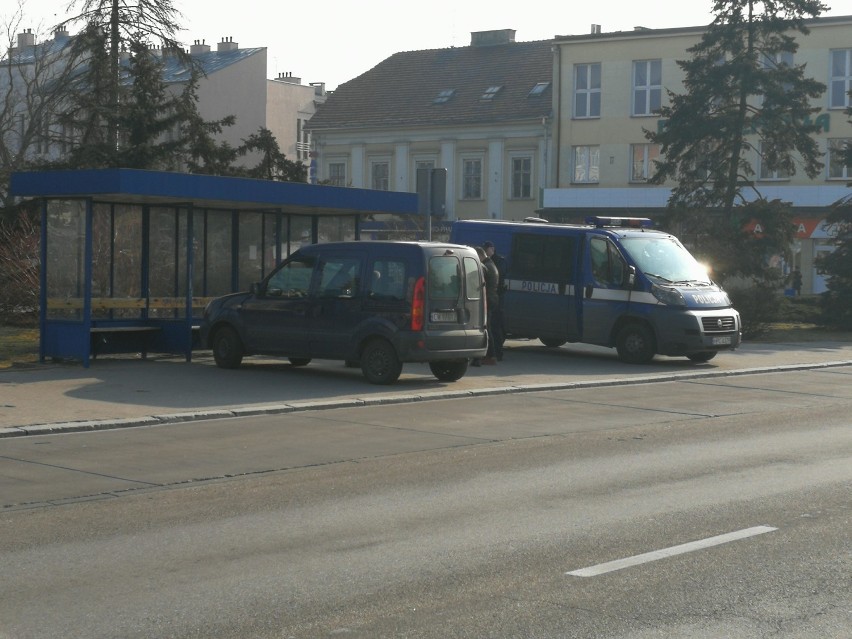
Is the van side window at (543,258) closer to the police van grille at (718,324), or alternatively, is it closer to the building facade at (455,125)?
the police van grille at (718,324)

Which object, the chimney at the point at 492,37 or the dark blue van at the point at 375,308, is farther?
the chimney at the point at 492,37

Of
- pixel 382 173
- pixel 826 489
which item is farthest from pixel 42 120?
pixel 826 489

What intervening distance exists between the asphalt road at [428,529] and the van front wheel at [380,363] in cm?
311

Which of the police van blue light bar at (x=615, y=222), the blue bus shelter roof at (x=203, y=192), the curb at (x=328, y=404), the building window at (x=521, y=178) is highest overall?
the building window at (x=521, y=178)

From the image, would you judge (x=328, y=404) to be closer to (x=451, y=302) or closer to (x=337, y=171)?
(x=451, y=302)

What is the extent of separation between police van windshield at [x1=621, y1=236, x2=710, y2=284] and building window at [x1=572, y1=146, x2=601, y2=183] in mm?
38393

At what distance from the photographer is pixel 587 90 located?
201 ft

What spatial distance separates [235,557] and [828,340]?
84.0ft

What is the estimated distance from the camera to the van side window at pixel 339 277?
59.4 ft

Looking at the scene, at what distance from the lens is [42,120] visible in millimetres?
40531

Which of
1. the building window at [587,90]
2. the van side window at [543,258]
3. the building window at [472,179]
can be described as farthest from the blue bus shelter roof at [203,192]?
the building window at [472,179]

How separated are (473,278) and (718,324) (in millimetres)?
5647

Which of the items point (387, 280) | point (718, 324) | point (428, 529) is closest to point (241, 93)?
point (718, 324)

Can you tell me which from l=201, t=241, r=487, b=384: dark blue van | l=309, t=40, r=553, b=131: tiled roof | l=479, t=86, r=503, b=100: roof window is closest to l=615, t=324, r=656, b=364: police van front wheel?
l=201, t=241, r=487, b=384: dark blue van
